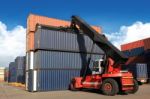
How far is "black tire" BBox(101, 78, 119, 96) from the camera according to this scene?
21695mm

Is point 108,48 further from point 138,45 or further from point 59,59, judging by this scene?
point 138,45

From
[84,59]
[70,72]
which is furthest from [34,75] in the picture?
[84,59]

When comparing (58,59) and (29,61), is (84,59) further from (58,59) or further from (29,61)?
(29,61)

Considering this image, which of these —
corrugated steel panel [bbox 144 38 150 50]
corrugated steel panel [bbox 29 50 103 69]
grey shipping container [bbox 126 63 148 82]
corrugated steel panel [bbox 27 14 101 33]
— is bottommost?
grey shipping container [bbox 126 63 148 82]

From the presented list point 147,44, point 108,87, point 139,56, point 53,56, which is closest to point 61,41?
point 53,56

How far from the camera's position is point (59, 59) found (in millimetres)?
27641

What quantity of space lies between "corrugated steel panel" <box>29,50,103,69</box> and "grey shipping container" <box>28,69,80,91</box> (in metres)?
0.61

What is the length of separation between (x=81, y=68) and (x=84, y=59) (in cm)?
114

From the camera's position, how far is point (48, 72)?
2664cm

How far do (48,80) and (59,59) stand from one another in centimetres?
256

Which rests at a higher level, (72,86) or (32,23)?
(32,23)

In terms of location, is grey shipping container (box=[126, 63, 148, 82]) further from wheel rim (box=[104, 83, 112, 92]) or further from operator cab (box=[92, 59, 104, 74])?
wheel rim (box=[104, 83, 112, 92])

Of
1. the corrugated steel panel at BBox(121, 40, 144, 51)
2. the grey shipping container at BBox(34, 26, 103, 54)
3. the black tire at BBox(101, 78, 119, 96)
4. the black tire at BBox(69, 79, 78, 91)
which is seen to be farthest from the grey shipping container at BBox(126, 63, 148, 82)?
the black tire at BBox(101, 78, 119, 96)

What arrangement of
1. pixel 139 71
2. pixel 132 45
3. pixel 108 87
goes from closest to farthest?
pixel 108 87 < pixel 139 71 < pixel 132 45
